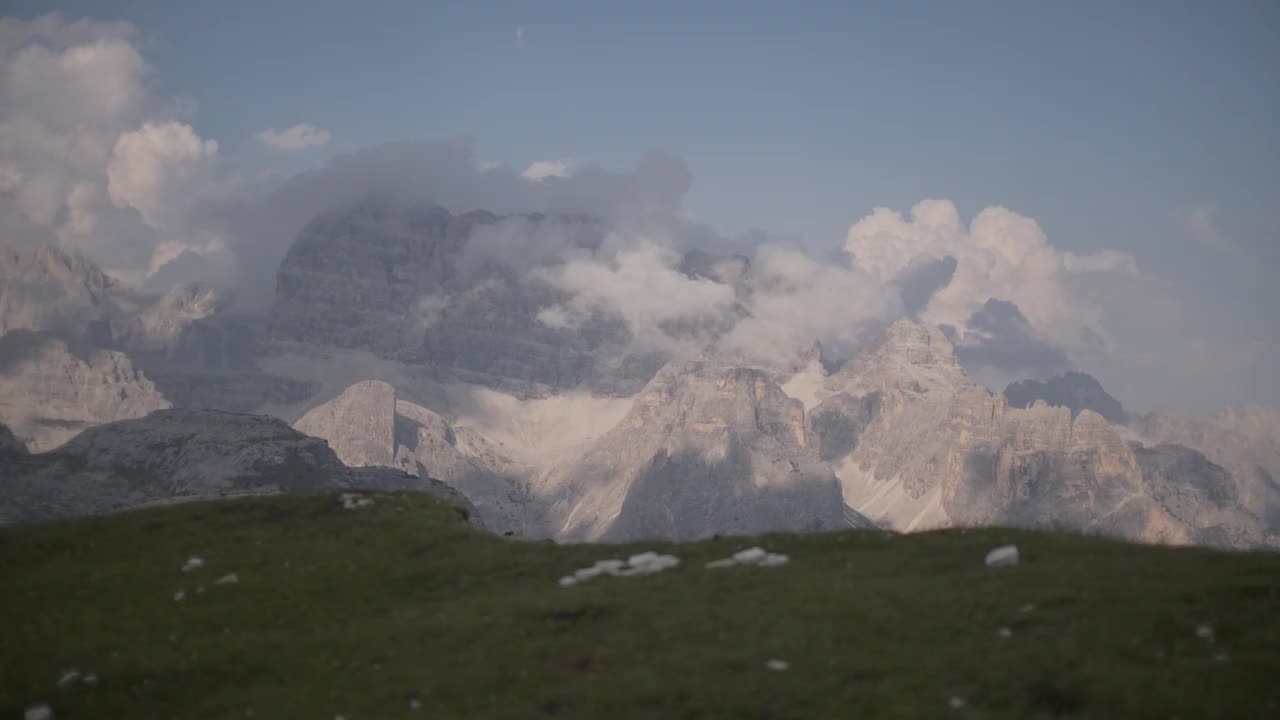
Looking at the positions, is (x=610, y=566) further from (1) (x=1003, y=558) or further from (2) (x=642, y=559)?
(1) (x=1003, y=558)

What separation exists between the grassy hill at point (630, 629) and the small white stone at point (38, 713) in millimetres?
369

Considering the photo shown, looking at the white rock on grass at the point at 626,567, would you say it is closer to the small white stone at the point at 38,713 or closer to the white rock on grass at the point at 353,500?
the white rock on grass at the point at 353,500

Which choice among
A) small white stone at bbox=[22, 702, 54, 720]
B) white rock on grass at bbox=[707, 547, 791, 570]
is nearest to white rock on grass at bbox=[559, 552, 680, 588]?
white rock on grass at bbox=[707, 547, 791, 570]

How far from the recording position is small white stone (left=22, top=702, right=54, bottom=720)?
4158 centimetres

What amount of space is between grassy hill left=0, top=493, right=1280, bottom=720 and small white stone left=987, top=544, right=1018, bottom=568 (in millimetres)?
879

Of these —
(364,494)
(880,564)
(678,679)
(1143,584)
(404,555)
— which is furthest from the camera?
(364,494)

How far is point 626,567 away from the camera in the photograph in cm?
5272

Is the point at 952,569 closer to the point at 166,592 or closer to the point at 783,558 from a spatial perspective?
the point at 783,558

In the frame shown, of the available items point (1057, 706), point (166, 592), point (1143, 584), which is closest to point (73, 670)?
point (166, 592)

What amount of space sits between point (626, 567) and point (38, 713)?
23.4 meters

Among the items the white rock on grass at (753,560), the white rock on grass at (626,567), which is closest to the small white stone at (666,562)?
the white rock on grass at (626,567)

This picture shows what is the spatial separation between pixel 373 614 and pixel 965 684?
25.4 m

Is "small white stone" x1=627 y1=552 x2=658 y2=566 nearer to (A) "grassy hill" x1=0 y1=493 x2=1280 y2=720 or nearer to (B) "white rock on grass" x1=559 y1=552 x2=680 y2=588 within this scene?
(B) "white rock on grass" x1=559 y1=552 x2=680 y2=588

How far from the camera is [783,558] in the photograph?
51438mm
